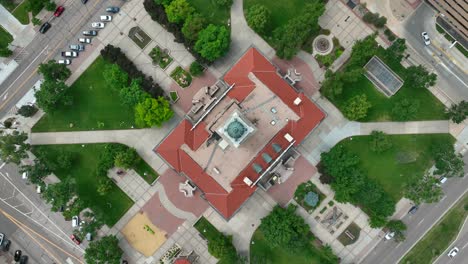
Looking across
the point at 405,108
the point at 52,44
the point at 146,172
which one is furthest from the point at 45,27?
the point at 405,108

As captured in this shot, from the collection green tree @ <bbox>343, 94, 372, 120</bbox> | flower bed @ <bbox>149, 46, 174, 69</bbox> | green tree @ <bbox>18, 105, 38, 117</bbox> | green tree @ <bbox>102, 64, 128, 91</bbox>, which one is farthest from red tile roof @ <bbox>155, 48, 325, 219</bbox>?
green tree @ <bbox>18, 105, 38, 117</bbox>

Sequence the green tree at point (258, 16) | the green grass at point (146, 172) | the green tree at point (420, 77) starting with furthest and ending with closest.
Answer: the green grass at point (146, 172)
the green tree at point (258, 16)
the green tree at point (420, 77)

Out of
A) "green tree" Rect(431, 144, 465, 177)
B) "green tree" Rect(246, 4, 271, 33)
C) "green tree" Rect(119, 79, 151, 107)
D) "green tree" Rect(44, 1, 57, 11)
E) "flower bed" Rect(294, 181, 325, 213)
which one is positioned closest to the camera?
"green tree" Rect(431, 144, 465, 177)

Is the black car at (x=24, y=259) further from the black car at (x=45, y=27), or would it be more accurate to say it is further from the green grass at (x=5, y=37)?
the black car at (x=45, y=27)

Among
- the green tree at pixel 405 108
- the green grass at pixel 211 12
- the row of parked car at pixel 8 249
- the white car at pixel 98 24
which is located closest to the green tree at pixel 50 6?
the white car at pixel 98 24

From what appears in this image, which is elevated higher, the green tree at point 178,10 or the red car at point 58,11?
the green tree at point 178,10

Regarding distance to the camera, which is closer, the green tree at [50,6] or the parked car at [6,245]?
the green tree at [50,6]

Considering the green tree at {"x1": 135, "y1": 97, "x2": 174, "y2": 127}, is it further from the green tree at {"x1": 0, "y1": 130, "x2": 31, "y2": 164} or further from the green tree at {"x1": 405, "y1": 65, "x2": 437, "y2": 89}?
the green tree at {"x1": 405, "y1": 65, "x2": 437, "y2": 89}
